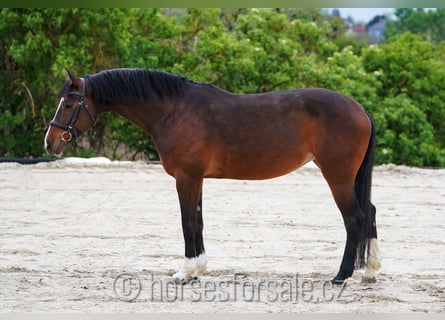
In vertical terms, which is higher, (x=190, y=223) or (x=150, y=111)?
(x=150, y=111)

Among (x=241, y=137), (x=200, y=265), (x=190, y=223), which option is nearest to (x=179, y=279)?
(x=200, y=265)

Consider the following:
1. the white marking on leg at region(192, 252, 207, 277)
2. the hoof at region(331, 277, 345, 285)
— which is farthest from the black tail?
the white marking on leg at region(192, 252, 207, 277)

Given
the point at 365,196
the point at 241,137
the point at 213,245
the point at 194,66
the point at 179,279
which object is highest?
the point at 241,137

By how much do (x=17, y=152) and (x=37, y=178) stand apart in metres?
3.09

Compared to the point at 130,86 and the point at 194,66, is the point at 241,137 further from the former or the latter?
the point at 194,66

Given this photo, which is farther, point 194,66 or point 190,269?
point 194,66

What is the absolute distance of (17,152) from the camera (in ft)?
47.4

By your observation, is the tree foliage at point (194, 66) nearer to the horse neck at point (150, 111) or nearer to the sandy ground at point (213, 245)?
the sandy ground at point (213, 245)

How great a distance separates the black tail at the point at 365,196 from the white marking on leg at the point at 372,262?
37mm

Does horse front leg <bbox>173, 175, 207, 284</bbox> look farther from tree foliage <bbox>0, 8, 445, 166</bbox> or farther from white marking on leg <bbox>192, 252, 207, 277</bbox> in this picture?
tree foliage <bbox>0, 8, 445, 166</bbox>

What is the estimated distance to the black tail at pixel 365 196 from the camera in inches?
224

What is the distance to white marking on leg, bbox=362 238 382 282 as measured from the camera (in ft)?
18.6

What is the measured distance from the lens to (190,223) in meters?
5.67

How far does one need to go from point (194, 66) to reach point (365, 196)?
30.9 feet
